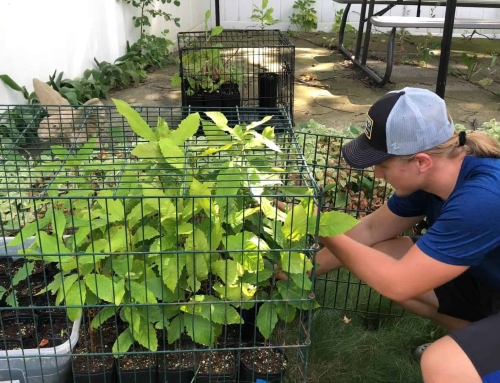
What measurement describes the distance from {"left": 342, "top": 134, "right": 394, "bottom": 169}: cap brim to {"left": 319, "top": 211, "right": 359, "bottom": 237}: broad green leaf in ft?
0.56

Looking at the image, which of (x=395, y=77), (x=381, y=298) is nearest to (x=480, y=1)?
(x=395, y=77)

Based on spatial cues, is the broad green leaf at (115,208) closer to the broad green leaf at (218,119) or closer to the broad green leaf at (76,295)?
the broad green leaf at (76,295)

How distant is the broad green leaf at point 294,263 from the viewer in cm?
156

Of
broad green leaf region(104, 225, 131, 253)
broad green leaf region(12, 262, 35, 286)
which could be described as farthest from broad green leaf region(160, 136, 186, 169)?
broad green leaf region(12, 262, 35, 286)

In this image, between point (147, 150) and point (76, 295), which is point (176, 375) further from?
point (147, 150)

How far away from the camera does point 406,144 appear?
157cm

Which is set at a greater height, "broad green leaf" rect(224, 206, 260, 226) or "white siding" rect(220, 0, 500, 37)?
"white siding" rect(220, 0, 500, 37)

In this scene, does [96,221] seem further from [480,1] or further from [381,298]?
[480,1]

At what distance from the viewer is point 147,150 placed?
64.4 inches

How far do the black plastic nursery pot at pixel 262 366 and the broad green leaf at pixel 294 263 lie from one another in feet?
1.07

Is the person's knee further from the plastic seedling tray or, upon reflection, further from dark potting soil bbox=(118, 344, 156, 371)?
the plastic seedling tray

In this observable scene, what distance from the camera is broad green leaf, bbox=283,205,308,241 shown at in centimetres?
153

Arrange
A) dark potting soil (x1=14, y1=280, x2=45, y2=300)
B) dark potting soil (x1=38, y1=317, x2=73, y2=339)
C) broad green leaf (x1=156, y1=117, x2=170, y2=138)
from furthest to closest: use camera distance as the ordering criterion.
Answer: dark potting soil (x1=14, y1=280, x2=45, y2=300)
dark potting soil (x1=38, y1=317, x2=73, y2=339)
broad green leaf (x1=156, y1=117, x2=170, y2=138)

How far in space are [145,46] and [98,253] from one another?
5.15 metres
